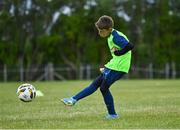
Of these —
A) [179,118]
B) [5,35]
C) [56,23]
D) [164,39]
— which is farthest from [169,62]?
[179,118]

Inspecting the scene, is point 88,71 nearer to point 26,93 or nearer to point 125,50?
point 26,93

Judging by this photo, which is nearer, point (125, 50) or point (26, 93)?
point (125, 50)

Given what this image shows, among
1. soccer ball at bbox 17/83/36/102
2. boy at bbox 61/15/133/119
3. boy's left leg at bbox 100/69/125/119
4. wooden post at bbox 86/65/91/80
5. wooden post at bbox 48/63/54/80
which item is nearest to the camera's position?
boy at bbox 61/15/133/119

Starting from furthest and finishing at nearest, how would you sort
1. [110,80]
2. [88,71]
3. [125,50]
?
[88,71], [110,80], [125,50]

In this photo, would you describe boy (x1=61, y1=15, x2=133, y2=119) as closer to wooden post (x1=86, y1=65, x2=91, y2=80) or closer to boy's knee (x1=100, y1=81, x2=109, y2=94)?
boy's knee (x1=100, y1=81, x2=109, y2=94)

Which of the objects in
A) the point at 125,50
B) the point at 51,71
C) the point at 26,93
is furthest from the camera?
the point at 51,71

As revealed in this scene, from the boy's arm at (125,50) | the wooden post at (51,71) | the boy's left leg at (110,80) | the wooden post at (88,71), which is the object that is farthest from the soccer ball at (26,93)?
the wooden post at (88,71)

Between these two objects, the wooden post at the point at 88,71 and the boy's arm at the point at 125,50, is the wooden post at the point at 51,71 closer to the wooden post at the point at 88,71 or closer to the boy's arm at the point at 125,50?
the wooden post at the point at 88,71

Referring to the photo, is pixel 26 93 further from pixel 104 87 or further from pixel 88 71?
pixel 88 71

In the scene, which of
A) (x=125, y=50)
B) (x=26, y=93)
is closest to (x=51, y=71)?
(x=26, y=93)

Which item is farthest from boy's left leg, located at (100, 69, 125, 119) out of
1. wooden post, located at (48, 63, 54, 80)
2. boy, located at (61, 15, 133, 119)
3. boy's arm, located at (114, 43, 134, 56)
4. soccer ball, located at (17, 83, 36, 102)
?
wooden post, located at (48, 63, 54, 80)

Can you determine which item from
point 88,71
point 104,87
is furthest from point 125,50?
point 88,71

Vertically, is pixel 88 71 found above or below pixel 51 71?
below

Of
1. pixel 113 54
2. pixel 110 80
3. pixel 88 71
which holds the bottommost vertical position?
pixel 88 71
